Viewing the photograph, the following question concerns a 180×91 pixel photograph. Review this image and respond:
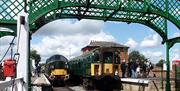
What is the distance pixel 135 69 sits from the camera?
99.3 feet

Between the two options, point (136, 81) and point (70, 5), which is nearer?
point (70, 5)

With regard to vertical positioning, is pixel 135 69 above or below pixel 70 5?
below

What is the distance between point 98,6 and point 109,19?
2.12 meters

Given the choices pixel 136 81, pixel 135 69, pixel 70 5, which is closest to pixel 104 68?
pixel 135 69

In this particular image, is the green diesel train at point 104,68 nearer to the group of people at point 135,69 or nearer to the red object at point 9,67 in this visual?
the group of people at point 135,69

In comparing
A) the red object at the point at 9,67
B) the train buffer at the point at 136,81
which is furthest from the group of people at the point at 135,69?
the red object at the point at 9,67

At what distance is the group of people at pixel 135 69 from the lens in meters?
29.5

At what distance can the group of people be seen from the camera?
96.6ft

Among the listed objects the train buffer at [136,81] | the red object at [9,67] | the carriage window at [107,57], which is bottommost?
the train buffer at [136,81]

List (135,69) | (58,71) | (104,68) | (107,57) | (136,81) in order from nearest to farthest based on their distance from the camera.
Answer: (136,81) → (104,68) → (107,57) → (135,69) → (58,71)

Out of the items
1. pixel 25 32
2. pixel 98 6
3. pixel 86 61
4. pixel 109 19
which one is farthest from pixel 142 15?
pixel 25 32

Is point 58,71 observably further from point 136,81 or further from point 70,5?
point 70,5

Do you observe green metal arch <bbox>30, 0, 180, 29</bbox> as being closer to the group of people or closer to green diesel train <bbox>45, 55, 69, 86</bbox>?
the group of people

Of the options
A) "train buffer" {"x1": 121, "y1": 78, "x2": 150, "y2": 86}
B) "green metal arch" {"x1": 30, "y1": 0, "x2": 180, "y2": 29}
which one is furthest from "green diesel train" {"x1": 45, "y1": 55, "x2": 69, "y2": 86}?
"green metal arch" {"x1": 30, "y1": 0, "x2": 180, "y2": 29}
